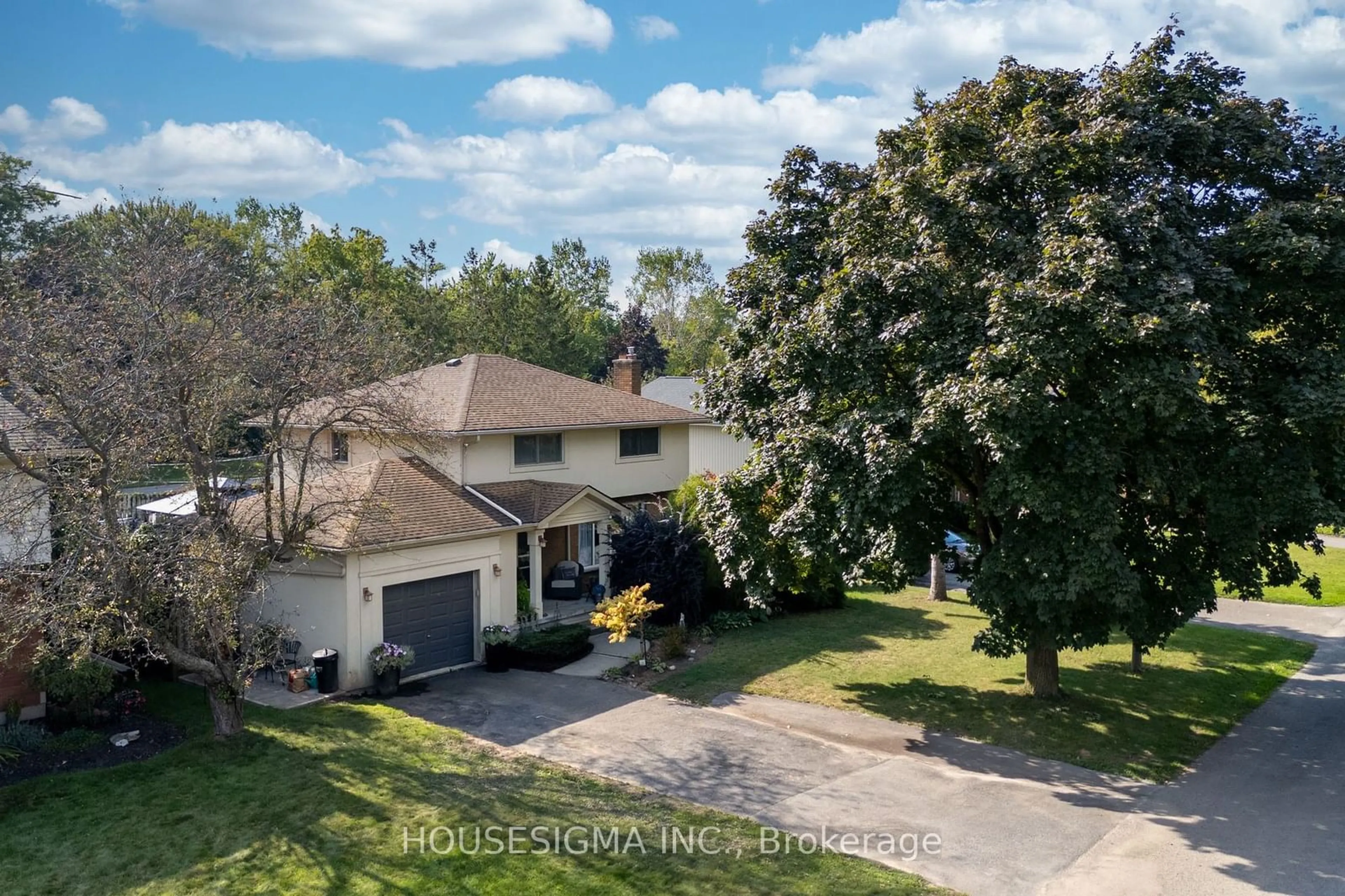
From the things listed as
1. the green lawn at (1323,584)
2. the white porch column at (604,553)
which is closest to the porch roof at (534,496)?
the white porch column at (604,553)

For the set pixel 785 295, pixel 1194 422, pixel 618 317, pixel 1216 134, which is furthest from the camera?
pixel 618 317

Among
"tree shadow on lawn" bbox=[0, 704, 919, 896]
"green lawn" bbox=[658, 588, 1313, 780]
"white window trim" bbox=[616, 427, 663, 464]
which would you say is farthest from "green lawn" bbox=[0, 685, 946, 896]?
"white window trim" bbox=[616, 427, 663, 464]

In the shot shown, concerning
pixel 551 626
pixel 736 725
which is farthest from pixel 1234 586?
pixel 551 626

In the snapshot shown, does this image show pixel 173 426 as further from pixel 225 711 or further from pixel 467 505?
pixel 467 505

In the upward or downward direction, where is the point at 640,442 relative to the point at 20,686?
upward

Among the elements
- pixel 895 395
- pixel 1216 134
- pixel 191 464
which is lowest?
pixel 191 464

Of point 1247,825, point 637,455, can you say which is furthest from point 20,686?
point 1247,825

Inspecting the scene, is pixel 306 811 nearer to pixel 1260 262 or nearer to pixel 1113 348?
pixel 1113 348
